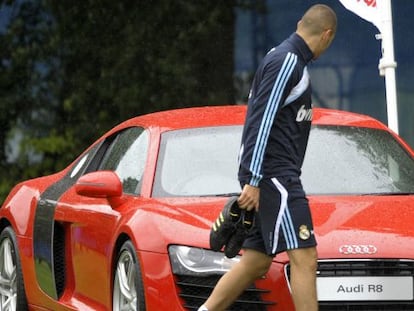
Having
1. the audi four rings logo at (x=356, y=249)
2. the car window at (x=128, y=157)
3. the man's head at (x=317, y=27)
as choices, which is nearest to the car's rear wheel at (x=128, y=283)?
the car window at (x=128, y=157)

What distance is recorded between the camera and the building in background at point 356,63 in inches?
611

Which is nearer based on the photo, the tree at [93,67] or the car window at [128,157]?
the car window at [128,157]

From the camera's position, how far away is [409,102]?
51.3 ft

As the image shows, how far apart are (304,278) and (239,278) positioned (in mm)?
322

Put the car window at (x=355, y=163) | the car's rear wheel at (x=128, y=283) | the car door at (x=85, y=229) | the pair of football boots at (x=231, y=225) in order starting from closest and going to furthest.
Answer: the pair of football boots at (x=231, y=225), the car's rear wheel at (x=128, y=283), the car door at (x=85, y=229), the car window at (x=355, y=163)

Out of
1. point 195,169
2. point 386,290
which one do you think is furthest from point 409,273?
point 195,169

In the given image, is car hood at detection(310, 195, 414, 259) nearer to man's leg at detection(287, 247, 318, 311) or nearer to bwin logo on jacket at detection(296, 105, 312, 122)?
man's leg at detection(287, 247, 318, 311)

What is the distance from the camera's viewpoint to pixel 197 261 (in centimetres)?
733

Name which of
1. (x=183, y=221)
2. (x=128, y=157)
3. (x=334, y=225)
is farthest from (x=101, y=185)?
(x=334, y=225)

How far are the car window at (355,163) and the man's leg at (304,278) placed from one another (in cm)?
125

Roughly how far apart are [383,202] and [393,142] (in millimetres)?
1005

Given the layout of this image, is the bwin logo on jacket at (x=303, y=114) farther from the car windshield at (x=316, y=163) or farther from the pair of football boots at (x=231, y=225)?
the car windshield at (x=316, y=163)

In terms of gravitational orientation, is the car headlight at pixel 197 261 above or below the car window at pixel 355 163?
below

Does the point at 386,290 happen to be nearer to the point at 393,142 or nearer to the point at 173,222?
the point at 173,222
